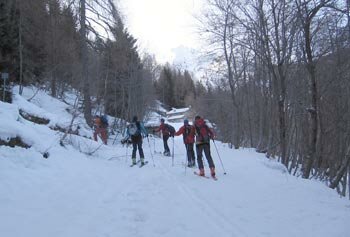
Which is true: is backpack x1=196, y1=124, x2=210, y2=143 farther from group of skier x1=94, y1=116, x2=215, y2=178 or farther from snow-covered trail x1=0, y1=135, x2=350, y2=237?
snow-covered trail x1=0, y1=135, x2=350, y2=237

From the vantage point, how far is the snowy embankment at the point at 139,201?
6.12 meters

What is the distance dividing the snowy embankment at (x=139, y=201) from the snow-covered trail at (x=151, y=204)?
0.05 ft

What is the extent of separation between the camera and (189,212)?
736cm

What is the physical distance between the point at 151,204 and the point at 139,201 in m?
0.34

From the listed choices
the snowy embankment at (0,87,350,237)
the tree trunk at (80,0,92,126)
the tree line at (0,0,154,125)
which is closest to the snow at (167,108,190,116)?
the tree line at (0,0,154,125)

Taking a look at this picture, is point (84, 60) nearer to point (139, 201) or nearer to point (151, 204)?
point (139, 201)

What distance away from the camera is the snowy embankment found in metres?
6.12

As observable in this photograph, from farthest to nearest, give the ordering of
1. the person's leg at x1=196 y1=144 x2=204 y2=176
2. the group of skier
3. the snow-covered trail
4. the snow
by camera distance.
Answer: the snow
the group of skier
the person's leg at x1=196 y1=144 x2=204 y2=176
the snow-covered trail

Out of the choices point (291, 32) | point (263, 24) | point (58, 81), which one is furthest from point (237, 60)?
point (58, 81)

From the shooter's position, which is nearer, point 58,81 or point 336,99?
point 336,99

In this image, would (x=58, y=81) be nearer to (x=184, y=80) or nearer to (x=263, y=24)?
(x=263, y=24)

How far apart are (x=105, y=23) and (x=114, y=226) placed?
17.5m

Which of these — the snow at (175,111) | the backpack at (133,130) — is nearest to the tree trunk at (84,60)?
the backpack at (133,130)

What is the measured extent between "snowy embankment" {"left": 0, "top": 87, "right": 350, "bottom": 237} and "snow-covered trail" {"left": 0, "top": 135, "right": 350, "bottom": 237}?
0.6 inches
